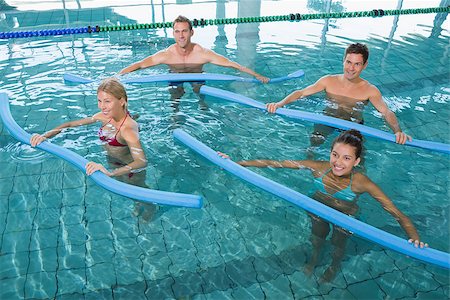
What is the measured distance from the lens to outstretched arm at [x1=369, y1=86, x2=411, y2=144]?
13.3ft

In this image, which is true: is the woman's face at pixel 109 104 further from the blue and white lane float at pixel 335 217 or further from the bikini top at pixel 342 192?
the bikini top at pixel 342 192

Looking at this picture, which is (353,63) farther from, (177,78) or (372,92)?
(177,78)

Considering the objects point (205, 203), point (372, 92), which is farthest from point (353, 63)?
point (205, 203)

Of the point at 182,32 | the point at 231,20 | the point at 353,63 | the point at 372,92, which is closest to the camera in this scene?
the point at 353,63

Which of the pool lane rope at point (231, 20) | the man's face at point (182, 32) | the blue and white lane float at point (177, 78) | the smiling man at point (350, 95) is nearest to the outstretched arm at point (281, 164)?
the smiling man at point (350, 95)

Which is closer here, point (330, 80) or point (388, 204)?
point (388, 204)

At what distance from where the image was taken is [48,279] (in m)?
2.85

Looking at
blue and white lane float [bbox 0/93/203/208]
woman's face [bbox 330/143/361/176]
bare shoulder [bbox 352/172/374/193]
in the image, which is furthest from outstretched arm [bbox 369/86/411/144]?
blue and white lane float [bbox 0/93/203/208]

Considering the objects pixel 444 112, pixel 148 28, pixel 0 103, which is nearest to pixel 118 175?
pixel 0 103

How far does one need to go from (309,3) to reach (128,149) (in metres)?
8.02

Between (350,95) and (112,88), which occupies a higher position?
(112,88)

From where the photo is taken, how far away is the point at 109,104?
131 inches

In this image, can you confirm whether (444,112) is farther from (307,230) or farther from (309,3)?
(309,3)

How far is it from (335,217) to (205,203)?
1.09 meters
